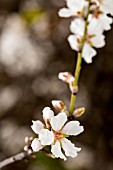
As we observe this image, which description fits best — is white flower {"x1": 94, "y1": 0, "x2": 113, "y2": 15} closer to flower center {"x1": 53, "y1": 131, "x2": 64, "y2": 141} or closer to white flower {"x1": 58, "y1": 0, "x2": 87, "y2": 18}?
white flower {"x1": 58, "y1": 0, "x2": 87, "y2": 18}

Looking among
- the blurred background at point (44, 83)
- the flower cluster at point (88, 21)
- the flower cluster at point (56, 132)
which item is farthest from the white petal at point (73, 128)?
the blurred background at point (44, 83)

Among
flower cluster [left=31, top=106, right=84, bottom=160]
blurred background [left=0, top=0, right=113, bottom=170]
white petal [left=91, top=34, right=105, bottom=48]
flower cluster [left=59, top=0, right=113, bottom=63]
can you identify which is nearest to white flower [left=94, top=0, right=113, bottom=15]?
flower cluster [left=59, top=0, right=113, bottom=63]

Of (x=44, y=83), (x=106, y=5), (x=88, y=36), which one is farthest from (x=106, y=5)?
(x=44, y=83)

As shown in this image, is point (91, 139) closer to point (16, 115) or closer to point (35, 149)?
point (16, 115)

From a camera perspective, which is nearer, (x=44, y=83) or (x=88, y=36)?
(x=88, y=36)

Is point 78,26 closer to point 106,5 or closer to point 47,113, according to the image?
point 106,5

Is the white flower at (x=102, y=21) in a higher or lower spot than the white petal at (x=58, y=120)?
higher

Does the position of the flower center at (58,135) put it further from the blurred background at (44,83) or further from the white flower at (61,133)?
the blurred background at (44,83)
